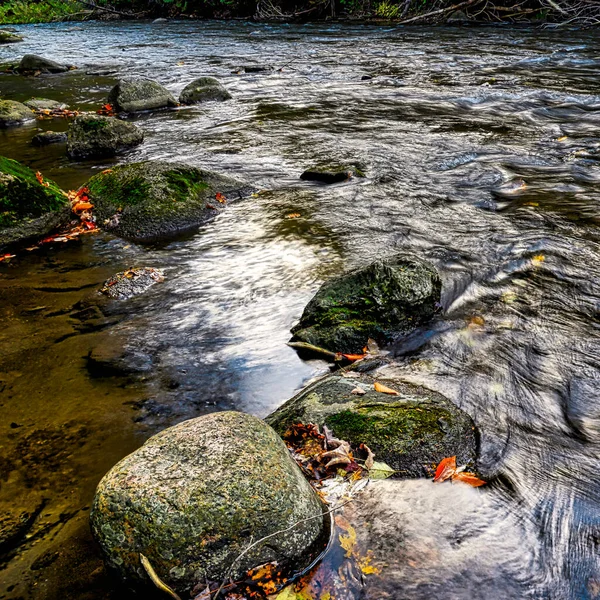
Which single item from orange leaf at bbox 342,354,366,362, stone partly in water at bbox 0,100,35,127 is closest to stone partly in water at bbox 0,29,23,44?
stone partly in water at bbox 0,100,35,127

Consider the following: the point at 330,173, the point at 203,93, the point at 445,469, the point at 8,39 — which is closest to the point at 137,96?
the point at 203,93

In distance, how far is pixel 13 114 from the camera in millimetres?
10031

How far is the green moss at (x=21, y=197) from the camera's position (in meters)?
5.18

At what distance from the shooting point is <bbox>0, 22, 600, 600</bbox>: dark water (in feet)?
8.11

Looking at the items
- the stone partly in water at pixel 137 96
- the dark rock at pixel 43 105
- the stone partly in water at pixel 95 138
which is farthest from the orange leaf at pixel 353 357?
the dark rock at pixel 43 105

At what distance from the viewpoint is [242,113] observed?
1026 centimetres

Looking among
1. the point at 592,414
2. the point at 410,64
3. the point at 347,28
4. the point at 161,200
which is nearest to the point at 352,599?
the point at 592,414

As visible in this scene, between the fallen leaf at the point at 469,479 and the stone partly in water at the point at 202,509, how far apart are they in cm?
74

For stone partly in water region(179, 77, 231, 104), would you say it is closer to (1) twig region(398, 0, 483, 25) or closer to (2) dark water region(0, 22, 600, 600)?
(2) dark water region(0, 22, 600, 600)

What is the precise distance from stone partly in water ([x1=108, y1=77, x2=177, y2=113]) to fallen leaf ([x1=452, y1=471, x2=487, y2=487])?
32.8 ft

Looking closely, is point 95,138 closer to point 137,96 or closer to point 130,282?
point 137,96

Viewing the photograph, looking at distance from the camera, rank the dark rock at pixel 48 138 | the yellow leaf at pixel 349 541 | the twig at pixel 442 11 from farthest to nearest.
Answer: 1. the twig at pixel 442 11
2. the dark rock at pixel 48 138
3. the yellow leaf at pixel 349 541

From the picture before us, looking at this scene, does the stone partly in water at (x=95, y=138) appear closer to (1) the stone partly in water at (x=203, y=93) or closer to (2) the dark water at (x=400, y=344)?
(2) the dark water at (x=400, y=344)

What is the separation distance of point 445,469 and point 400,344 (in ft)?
3.88
